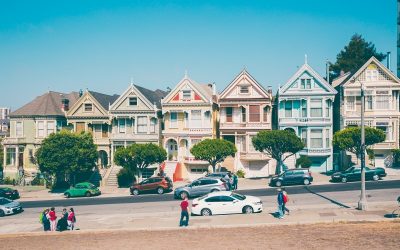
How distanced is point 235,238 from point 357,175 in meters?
22.7

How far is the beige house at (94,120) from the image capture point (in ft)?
174

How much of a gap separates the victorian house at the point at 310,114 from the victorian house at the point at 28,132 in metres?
28.2

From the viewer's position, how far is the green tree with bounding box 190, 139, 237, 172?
44.2 metres

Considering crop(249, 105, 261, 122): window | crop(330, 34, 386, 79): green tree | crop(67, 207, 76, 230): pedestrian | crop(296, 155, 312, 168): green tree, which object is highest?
crop(330, 34, 386, 79): green tree

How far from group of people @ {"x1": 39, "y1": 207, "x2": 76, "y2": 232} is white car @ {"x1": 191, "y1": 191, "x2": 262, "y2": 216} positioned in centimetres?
747

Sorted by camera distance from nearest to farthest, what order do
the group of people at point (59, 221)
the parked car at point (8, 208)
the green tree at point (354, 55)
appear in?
1. the group of people at point (59, 221)
2. the parked car at point (8, 208)
3. the green tree at point (354, 55)

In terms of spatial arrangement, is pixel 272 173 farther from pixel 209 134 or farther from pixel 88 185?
pixel 88 185

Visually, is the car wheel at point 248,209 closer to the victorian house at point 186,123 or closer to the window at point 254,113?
the victorian house at point 186,123

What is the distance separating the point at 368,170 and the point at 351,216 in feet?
55.3

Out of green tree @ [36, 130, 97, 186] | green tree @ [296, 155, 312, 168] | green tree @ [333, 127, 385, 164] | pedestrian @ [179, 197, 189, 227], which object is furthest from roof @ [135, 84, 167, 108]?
pedestrian @ [179, 197, 189, 227]

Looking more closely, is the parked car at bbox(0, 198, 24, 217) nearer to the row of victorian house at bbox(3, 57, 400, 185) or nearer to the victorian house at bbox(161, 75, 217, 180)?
the row of victorian house at bbox(3, 57, 400, 185)

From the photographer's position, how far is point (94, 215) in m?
31.1

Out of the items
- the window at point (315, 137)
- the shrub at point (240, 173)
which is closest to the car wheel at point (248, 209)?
the shrub at point (240, 173)

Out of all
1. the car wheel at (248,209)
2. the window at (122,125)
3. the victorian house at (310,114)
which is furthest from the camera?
the window at (122,125)
